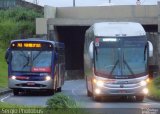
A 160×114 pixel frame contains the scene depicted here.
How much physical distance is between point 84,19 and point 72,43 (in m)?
11.9

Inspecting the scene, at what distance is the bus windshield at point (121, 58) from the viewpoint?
87.0 ft

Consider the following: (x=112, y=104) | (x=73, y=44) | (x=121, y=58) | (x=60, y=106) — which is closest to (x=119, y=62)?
(x=121, y=58)

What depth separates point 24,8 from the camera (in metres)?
71.0

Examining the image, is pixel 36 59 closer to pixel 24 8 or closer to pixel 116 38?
pixel 116 38

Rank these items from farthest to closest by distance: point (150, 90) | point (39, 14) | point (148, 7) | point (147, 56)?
1. point (39, 14)
2. point (148, 7)
3. point (150, 90)
4. point (147, 56)

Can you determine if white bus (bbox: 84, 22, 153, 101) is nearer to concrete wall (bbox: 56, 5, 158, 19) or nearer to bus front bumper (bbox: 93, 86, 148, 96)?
bus front bumper (bbox: 93, 86, 148, 96)

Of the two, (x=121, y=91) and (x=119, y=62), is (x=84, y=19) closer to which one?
(x=119, y=62)

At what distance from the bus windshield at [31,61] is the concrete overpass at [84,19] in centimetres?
2283

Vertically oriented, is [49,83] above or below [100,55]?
below

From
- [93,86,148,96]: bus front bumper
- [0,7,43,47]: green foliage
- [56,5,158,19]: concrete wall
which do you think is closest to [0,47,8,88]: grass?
[0,7,43,47]: green foliage

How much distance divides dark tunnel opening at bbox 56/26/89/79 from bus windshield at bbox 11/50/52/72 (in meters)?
28.0

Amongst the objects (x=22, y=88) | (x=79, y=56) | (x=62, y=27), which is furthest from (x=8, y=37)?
(x=22, y=88)

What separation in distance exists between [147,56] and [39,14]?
43.6 m

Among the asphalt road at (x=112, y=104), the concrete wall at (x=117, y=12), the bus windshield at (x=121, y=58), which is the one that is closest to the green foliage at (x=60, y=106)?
the asphalt road at (x=112, y=104)
